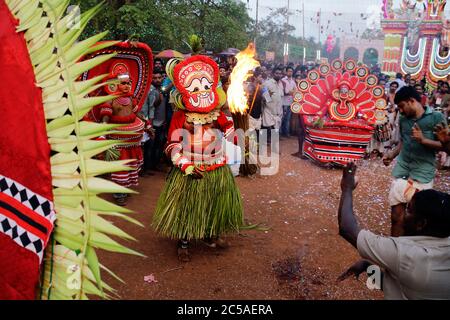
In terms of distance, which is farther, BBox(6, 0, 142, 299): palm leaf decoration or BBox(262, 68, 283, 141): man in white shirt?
BBox(262, 68, 283, 141): man in white shirt

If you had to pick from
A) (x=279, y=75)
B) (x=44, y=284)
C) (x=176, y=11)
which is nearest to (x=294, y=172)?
(x=279, y=75)

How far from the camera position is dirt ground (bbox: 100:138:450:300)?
3.36m

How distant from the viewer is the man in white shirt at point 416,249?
61.2 inches

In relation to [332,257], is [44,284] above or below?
above

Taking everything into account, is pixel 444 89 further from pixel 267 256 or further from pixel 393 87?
pixel 267 256

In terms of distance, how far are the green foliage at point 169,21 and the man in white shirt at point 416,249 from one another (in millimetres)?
4051

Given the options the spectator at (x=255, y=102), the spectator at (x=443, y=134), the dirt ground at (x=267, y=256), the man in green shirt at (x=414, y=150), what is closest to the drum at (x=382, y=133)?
the dirt ground at (x=267, y=256)

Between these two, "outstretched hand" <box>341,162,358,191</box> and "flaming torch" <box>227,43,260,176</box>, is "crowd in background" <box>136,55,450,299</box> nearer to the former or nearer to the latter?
"outstretched hand" <box>341,162,358,191</box>

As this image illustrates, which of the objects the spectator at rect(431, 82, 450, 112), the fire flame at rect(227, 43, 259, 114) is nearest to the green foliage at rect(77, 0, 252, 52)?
the fire flame at rect(227, 43, 259, 114)

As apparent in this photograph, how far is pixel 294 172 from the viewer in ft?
24.6

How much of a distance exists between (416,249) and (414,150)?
2.15 m

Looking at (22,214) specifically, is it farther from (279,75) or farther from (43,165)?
(279,75)

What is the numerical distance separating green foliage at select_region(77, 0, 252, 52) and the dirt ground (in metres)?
2.77

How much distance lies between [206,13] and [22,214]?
486 inches
